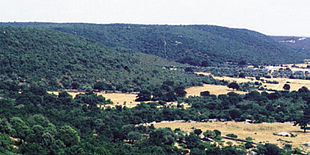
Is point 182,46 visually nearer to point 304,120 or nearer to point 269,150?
point 304,120

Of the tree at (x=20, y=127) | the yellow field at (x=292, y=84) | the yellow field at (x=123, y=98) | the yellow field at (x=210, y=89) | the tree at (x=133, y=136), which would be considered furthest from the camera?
the yellow field at (x=292, y=84)

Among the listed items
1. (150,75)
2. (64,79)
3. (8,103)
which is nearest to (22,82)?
(64,79)

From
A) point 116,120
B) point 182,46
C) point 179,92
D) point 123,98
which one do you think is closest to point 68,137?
point 116,120

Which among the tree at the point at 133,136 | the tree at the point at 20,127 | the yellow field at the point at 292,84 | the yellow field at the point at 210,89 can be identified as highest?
the tree at the point at 20,127

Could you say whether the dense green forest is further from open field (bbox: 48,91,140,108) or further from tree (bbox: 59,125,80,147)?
open field (bbox: 48,91,140,108)

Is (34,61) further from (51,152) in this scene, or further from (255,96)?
(51,152)

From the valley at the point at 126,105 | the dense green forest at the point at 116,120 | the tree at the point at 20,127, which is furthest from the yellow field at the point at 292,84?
the tree at the point at 20,127

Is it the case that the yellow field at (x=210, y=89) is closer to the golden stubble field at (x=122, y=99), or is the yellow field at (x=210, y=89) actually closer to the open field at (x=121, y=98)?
the golden stubble field at (x=122, y=99)

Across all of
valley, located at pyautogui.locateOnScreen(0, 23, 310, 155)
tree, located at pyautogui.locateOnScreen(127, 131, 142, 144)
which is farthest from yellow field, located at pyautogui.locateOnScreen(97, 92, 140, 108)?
tree, located at pyautogui.locateOnScreen(127, 131, 142, 144)
